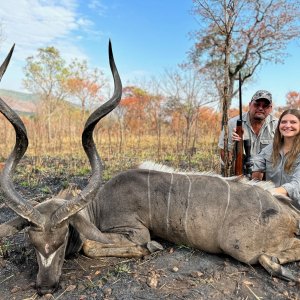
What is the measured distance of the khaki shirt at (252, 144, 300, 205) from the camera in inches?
128

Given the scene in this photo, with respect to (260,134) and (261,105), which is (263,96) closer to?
(261,105)

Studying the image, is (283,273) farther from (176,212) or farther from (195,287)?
(176,212)

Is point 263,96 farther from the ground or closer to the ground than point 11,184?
farther from the ground

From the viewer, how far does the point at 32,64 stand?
25.0m

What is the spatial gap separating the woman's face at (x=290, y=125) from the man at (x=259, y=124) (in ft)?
2.97

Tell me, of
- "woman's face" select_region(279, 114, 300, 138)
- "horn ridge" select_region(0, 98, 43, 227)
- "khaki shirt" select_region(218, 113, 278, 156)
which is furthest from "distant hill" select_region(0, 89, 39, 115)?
"woman's face" select_region(279, 114, 300, 138)

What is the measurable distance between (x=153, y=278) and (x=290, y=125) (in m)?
2.07

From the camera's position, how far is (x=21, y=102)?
13412 centimetres

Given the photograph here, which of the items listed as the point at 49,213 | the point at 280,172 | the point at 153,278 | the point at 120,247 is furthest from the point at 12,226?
the point at 280,172

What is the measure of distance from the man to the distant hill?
14649 mm

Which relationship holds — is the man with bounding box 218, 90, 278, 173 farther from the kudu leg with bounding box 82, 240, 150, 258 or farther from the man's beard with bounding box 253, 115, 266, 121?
the kudu leg with bounding box 82, 240, 150, 258

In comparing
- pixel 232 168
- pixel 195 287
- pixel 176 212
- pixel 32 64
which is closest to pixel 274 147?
pixel 232 168

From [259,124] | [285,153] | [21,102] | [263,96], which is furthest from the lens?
[21,102]

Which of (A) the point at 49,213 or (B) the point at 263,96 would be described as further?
(B) the point at 263,96
